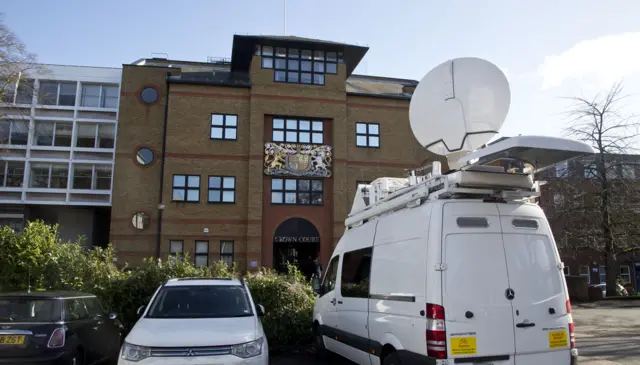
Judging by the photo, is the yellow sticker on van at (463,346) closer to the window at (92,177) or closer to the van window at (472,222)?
the van window at (472,222)

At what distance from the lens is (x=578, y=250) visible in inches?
1009

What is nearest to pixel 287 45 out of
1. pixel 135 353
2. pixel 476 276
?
pixel 135 353

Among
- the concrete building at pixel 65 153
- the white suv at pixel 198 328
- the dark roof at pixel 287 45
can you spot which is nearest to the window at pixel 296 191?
the dark roof at pixel 287 45

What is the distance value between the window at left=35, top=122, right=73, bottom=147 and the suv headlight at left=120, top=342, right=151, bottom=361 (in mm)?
27505

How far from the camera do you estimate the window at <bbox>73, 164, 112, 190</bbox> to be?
1117 inches

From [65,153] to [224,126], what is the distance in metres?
10.5

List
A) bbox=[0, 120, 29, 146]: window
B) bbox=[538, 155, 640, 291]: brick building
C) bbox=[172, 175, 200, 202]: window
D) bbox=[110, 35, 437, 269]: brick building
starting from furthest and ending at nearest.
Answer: bbox=[0, 120, 29, 146]: window
bbox=[172, 175, 200, 202]: window
bbox=[110, 35, 437, 269]: brick building
bbox=[538, 155, 640, 291]: brick building

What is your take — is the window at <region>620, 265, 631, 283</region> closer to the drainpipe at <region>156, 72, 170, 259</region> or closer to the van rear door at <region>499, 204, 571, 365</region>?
the drainpipe at <region>156, 72, 170, 259</region>

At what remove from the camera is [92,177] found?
28438mm

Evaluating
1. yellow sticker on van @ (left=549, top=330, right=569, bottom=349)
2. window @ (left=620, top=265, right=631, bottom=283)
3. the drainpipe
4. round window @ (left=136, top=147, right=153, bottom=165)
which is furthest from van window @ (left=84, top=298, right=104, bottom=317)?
window @ (left=620, top=265, right=631, bottom=283)

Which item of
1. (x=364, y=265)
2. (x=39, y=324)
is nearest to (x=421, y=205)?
(x=364, y=265)

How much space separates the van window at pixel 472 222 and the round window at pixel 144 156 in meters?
23.9

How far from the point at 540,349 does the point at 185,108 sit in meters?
24.4

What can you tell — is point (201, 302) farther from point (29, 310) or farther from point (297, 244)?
point (297, 244)
